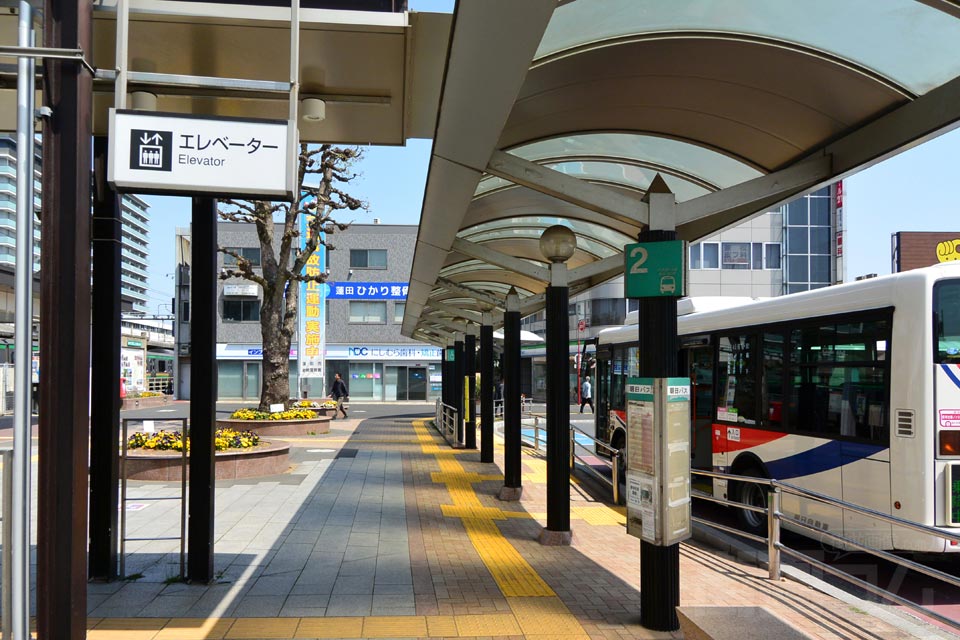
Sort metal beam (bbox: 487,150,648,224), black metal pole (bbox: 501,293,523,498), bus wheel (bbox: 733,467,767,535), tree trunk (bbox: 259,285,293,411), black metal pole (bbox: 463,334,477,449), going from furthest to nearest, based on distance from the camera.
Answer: tree trunk (bbox: 259,285,293,411) → black metal pole (bbox: 463,334,477,449) → black metal pole (bbox: 501,293,523,498) → bus wheel (bbox: 733,467,767,535) → metal beam (bbox: 487,150,648,224)

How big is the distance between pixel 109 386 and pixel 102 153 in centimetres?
189

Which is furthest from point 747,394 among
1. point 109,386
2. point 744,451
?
point 109,386

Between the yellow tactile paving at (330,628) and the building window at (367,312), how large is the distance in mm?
40771

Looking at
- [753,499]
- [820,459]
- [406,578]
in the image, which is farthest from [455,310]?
[406,578]

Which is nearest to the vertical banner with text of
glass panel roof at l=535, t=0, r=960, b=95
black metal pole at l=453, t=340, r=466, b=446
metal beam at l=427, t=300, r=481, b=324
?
black metal pole at l=453, t=340, r=466, b=446

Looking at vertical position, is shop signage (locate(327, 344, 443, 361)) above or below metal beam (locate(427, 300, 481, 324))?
below

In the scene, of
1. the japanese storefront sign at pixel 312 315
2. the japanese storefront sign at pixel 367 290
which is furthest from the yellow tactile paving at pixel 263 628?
the japanese storefront sign at pixel 367 290

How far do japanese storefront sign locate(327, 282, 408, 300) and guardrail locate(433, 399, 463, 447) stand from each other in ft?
67.2

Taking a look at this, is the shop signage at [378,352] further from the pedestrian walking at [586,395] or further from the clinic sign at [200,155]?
the clinic sign at [200,155]

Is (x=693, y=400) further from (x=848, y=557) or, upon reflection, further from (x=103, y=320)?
(x=103, y=320)

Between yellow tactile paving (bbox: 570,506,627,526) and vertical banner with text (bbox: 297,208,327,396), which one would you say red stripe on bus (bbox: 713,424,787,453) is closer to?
yellow tactile paving (bbox: 570,506,627,526)

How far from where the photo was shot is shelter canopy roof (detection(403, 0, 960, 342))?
431 centimetres

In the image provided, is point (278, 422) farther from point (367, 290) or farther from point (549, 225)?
point (367, 290)

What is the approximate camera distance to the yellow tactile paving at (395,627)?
16.6 ft
